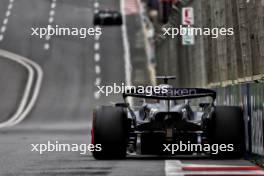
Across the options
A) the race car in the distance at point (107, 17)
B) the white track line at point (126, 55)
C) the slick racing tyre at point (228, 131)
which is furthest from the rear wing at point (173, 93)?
the race car in the distance at point (107, 17)

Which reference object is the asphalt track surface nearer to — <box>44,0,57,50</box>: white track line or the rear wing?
<box>44,0,57,50</box>: white track line

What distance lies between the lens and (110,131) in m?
19.4

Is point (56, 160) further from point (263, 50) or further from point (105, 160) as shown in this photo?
point (263, 50)

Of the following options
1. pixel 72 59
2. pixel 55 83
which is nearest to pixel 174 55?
pixel 55 83

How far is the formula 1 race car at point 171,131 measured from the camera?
19203mm

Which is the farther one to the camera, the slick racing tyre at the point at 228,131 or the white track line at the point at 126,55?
the white track line at the point at 126,55

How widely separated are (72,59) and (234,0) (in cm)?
4302

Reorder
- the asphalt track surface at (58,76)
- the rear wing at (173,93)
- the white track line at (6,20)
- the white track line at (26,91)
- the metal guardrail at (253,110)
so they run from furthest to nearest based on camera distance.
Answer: the white track line at (6,20) < the white track line at (26,91) < the asphalt track surface at (58,76) < the rear wing at (173,93) < the metal guardrail at (253,110)

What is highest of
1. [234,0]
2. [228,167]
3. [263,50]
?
[234,0]

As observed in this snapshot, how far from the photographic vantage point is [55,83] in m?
64.2

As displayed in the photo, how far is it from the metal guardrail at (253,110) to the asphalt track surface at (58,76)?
3.56ft

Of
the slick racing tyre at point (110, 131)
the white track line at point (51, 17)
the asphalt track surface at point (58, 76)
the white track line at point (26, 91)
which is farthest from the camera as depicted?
the white track line at point (51, 17)

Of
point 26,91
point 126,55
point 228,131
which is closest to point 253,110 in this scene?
point 228,131

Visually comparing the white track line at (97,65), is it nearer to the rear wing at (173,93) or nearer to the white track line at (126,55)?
the white track line at (126,55)
